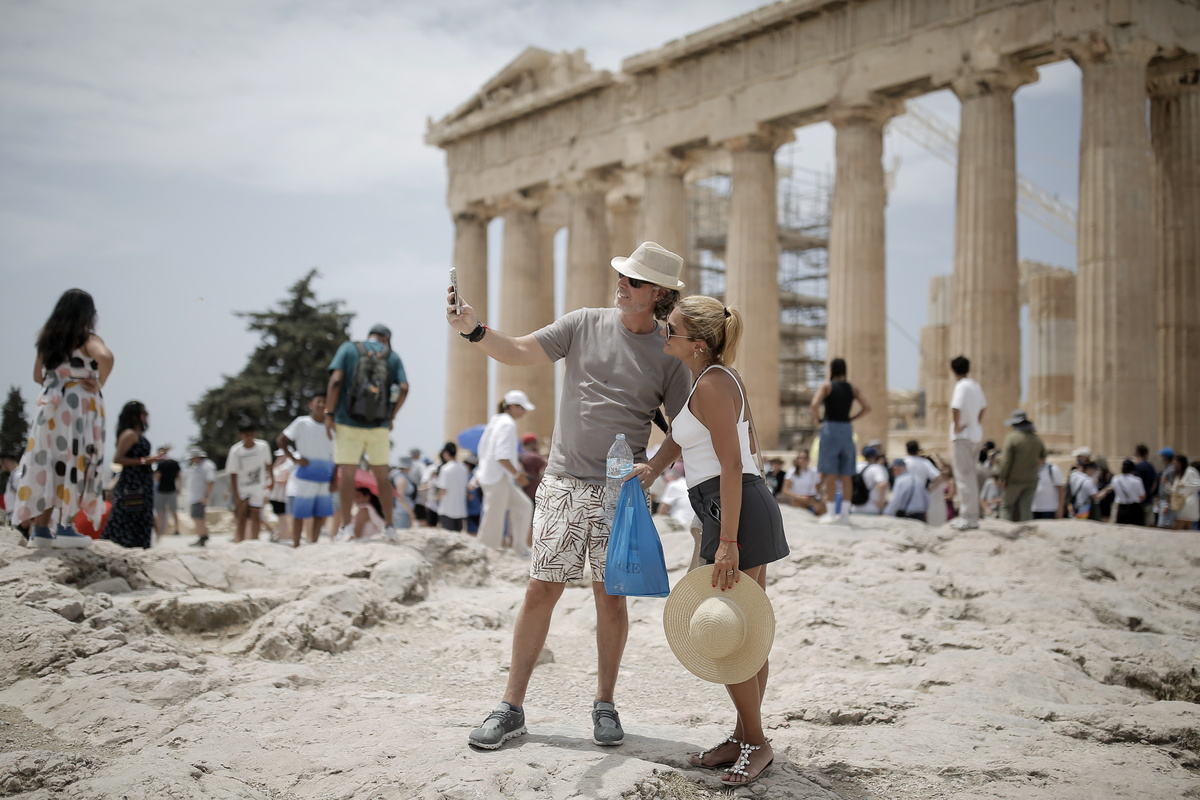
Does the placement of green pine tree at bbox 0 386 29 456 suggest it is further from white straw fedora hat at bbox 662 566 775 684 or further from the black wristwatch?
white straw fedora hat at bbox 662 566 775 684

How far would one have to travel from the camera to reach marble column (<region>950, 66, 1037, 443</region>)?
18219 millimetres

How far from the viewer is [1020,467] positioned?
11477 millimetres

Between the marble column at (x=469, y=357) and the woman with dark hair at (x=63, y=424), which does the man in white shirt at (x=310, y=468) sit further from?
the marble column at (x=469, y=357)

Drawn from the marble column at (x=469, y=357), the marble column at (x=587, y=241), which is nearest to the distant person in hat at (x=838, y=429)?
the marble column at (x=587, y=241)

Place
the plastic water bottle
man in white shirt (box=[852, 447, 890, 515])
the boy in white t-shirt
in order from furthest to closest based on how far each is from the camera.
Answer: man in white shirt (box=[852, 447, 890, 515]), the boy in white t-shirt, the plastic water bottle

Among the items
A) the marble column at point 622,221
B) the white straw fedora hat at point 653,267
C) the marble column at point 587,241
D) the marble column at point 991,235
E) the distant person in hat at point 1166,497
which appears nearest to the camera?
the white straw fedora hat at point 653,267

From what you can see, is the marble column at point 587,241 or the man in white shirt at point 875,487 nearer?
the man in white shirt at point 875,487

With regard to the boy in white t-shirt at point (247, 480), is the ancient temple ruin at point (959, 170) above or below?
above

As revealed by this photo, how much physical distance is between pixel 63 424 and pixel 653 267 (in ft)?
14.3

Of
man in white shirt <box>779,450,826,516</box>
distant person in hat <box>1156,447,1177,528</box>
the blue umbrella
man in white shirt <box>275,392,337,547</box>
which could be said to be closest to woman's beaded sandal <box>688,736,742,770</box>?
man in white shirt <box>275,392,337,547</box>

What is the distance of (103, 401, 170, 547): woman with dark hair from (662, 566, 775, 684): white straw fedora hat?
6117 millimetres

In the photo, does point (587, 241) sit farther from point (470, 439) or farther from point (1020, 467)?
point (1020, 467)

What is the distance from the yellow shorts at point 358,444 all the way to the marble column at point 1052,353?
22107 mm

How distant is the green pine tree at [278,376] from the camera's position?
31.3 metres
